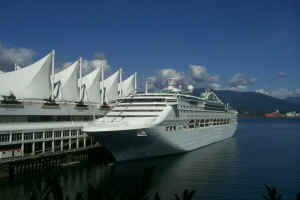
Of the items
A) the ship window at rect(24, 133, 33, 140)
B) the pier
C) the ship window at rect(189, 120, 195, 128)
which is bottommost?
the pier

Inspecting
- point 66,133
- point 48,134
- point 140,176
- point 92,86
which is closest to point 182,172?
point 140,176

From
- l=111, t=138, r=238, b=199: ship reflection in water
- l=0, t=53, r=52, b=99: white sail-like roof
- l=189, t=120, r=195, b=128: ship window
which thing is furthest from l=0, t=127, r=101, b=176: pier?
l=189, t=120, r=195, b=128: ship window

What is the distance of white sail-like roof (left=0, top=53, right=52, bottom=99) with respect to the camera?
39844mm

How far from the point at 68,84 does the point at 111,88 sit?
15.1 metres

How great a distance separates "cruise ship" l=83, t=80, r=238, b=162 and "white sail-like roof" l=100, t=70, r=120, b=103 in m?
15.0

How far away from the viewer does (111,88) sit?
6203 cm

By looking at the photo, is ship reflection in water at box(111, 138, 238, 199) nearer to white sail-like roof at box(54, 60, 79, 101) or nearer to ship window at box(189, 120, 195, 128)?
ship window at box(189, 120, 195, 128)

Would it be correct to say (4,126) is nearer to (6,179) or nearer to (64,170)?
(6,179)

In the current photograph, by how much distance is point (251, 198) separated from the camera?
80.7 feet

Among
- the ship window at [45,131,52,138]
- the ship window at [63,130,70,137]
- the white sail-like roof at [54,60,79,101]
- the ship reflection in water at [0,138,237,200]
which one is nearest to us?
the ship reflection in water at [0,138,237,200]

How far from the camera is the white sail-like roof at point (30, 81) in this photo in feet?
131

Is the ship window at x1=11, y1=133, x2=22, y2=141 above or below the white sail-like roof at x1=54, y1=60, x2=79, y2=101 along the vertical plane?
below

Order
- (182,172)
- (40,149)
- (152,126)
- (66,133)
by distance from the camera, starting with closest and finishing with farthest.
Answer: (182,172) < (152,126) < (40,149) < (66,133)

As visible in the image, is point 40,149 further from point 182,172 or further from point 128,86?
point 128,86
